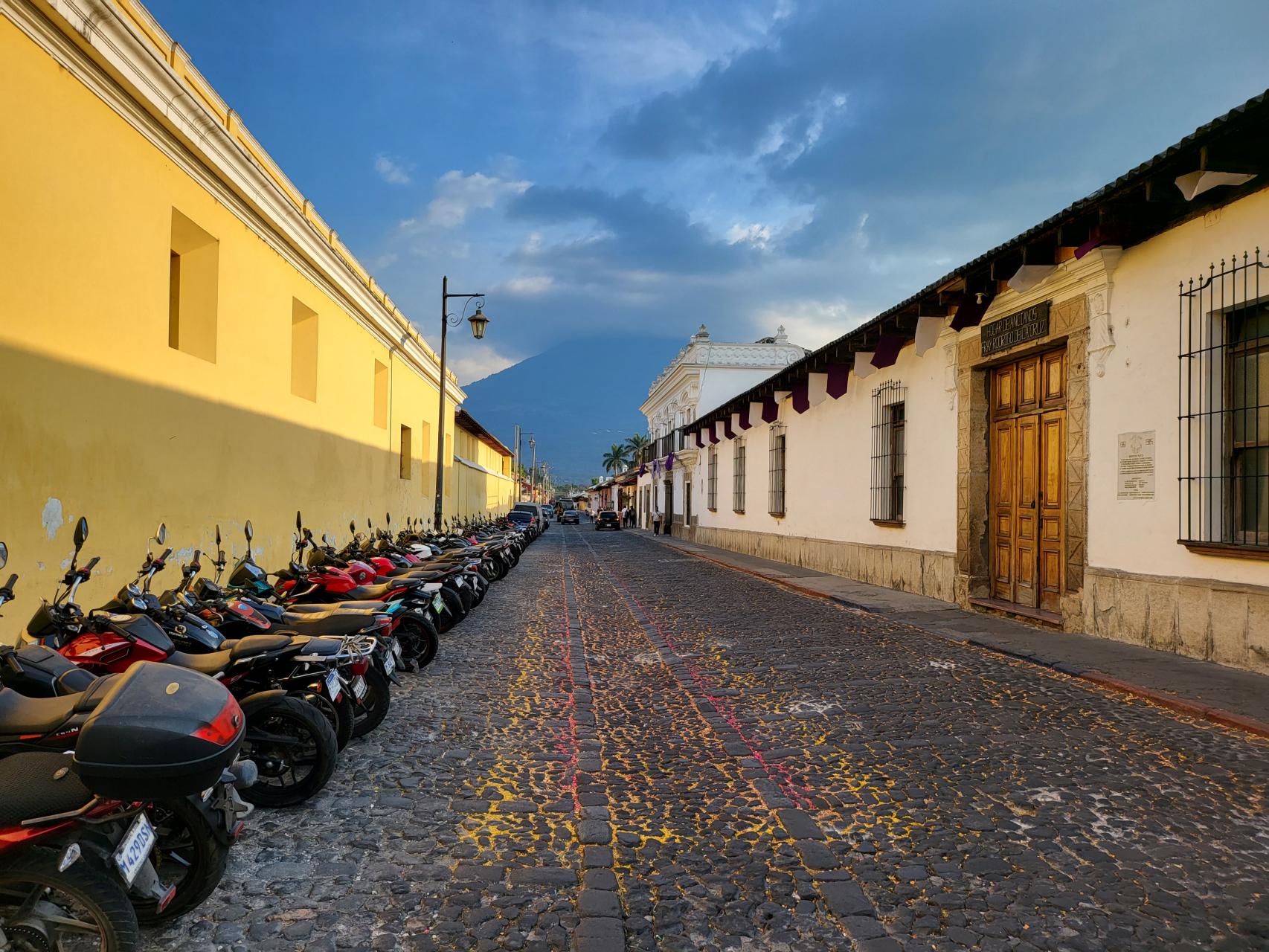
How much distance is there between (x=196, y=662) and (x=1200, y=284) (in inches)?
314

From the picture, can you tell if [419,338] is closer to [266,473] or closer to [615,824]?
[266,473]

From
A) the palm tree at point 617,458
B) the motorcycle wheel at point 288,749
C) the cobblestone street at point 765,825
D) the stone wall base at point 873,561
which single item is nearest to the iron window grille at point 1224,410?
the cobblestone street at point 765,825

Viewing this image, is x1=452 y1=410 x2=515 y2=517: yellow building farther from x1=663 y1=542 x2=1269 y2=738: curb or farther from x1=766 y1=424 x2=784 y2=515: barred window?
x1=663 y1=542 x2=1269 y2=738: curb

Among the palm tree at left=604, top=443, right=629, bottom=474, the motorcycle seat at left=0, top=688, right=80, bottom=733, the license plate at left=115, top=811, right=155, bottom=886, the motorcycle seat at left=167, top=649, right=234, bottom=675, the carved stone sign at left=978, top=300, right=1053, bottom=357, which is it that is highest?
the palm tree at left=604, top=443, right=629, bottom=474

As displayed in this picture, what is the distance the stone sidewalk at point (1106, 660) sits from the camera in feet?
17.0

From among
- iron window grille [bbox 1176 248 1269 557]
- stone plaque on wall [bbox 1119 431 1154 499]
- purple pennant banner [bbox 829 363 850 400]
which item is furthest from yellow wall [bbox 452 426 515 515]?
iron window grille [bbox 1176 248 1269 557]

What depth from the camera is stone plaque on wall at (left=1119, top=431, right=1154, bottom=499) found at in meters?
7.23

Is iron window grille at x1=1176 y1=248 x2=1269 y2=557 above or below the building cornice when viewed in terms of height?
below

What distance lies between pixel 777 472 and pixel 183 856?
58.7 feet

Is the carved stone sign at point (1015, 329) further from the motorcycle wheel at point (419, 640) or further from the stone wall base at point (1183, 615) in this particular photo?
the motorcycle wheel at point (419, 640)

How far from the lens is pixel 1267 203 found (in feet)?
19.8

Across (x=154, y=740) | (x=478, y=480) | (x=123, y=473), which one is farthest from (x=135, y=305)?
(x=478, y=480)

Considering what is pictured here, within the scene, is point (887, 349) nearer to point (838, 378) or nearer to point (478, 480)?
point (838, 378)

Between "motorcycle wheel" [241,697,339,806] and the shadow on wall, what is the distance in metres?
2.63
